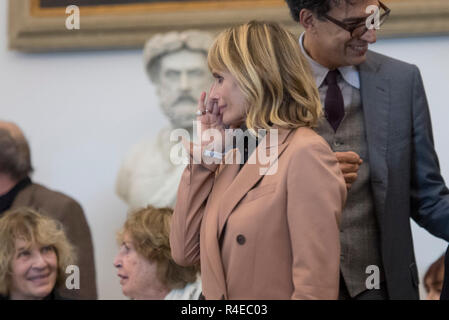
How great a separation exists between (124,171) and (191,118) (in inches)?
17.7

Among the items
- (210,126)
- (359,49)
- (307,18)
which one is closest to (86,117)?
(307,18)

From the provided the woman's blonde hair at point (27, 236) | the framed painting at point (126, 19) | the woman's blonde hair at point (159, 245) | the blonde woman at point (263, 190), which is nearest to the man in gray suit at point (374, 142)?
the blonde woman at point (263, 190)

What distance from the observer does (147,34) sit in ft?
13.1

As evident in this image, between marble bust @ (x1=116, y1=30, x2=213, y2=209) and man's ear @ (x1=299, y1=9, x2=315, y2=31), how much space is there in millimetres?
1549

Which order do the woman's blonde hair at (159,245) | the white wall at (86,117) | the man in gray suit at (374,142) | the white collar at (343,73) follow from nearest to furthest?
the man in gray suit at (374,142), the white collar at (343,73), the woman's blonde hair at (159,245), the white wall at (86,117)

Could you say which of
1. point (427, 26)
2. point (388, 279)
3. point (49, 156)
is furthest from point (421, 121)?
point (49, 156)

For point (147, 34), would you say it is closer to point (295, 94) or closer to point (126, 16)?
point (126, 16)

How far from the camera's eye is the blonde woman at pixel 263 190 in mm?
1639

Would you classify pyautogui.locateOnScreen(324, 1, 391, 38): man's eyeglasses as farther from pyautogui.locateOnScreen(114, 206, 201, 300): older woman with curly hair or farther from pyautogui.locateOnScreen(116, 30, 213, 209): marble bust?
pyautogui.locateOnScreen(116, 30, 213, 209): marble bust

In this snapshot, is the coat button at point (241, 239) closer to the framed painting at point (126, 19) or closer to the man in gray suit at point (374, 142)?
the man in gray suit at point (374, 142)

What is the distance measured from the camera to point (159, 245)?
2.85 metres

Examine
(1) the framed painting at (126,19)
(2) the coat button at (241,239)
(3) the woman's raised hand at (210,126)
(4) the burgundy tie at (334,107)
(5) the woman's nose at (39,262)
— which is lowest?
(5) the woman's nose at (39,262)

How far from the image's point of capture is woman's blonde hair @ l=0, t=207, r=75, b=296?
9.75 feet

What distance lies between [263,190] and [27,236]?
1.55 metres
